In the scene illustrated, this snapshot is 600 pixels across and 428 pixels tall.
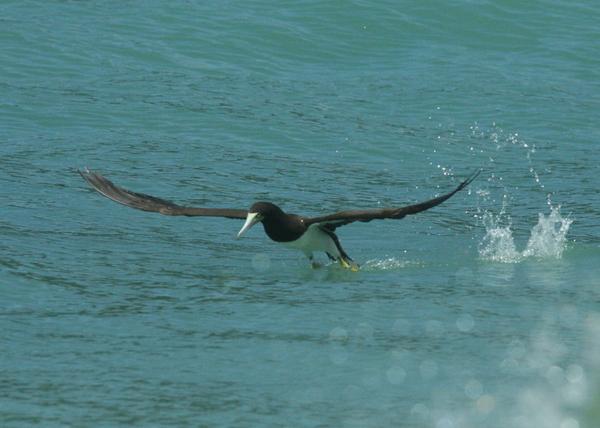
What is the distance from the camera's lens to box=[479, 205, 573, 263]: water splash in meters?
13.0

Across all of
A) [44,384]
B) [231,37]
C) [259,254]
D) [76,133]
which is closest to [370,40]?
[231,37]

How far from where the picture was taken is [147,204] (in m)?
12.5

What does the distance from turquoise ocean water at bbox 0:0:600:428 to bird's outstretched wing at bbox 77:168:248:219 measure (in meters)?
0.45

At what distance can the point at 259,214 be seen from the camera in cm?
1232

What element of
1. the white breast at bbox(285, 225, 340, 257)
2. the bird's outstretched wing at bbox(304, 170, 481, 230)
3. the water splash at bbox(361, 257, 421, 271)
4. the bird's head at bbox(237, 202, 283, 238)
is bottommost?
the water splash at bbox(361, 257, 421, 271)

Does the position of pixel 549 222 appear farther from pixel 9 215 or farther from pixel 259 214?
pixel 9 215

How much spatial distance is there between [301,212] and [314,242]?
2050 mm

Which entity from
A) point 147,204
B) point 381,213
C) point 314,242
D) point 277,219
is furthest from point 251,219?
point 381,213

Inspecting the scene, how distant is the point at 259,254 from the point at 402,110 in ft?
19.2

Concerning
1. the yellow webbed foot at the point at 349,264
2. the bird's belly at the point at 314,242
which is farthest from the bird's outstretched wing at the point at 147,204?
the yellow webbed foot at the point at 349,264

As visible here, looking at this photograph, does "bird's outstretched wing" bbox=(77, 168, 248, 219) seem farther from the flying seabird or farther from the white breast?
the white breast

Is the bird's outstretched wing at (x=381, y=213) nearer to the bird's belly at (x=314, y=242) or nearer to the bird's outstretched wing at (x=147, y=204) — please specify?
the bird's belly at (x=314, y=242)

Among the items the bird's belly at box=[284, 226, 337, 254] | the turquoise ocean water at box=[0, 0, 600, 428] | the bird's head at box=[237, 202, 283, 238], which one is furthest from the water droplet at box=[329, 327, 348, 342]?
the bird's belly at box=[284, 226, 337, 254]

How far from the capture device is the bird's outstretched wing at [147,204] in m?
12.2
